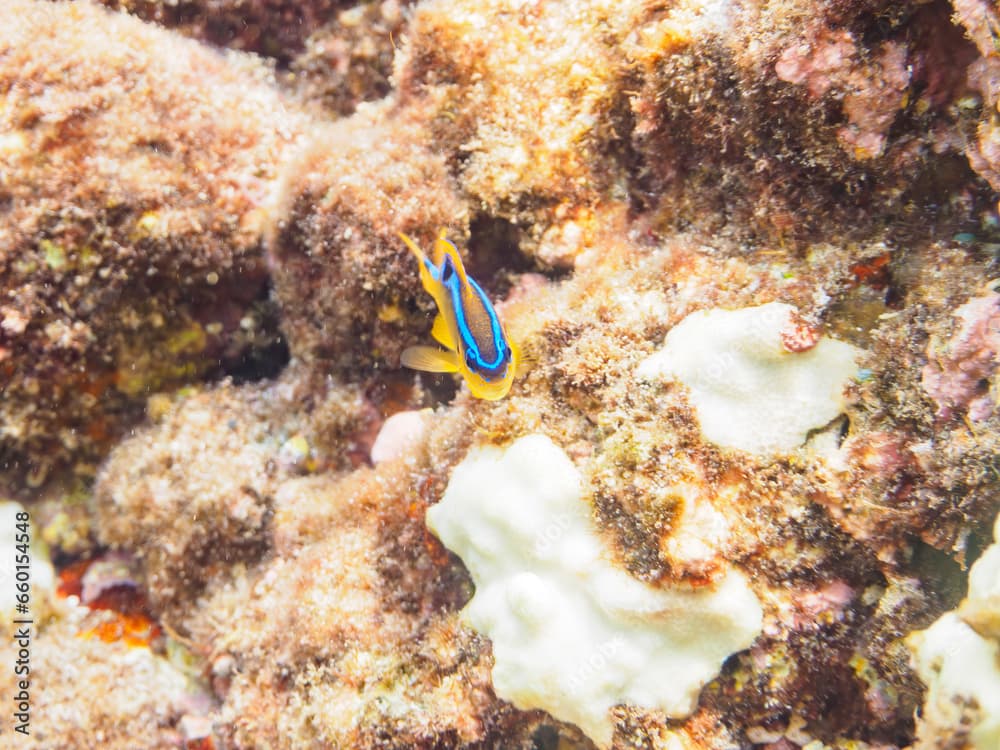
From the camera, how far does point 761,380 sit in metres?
2.58

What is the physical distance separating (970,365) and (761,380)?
2.28ft

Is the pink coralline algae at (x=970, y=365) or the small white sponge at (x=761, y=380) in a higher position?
the pink coralline algae at (x=970, y=365)

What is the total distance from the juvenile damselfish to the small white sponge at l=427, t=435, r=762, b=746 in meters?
0.45

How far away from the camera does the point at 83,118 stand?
12.7ft

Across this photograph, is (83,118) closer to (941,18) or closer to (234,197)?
(234,197)

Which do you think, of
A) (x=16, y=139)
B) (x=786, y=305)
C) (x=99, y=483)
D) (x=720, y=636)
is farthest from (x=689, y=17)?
(x=99, y=483)

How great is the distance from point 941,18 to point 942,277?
98cm

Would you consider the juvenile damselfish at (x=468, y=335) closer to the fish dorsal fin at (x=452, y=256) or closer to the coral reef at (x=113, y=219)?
the fish dorsal fin at (x=452, y=256)

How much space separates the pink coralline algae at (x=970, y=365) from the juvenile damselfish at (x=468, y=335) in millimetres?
1561

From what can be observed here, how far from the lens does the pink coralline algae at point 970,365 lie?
2104 millimetres
